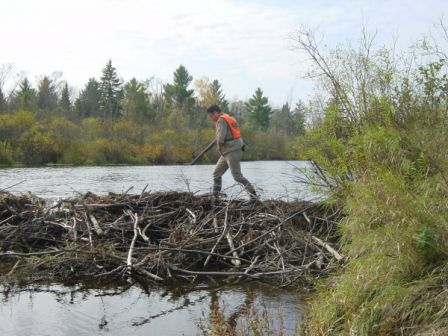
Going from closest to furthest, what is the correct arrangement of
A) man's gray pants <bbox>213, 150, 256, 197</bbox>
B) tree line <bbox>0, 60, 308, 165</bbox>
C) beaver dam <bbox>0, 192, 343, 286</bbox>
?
beaver dam <bbox>0, 192, 343, 286</bbox>
man's gray pants <bbox>213, 150, 256, 197</bbox>
tree line <bbox>0, 60, 308, 165</bbox>

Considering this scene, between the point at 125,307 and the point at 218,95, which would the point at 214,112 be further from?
the point at 218,95

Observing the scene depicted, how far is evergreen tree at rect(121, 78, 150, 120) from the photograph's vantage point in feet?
221

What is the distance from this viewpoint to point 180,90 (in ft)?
260

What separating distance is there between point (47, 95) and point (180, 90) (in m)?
17.8

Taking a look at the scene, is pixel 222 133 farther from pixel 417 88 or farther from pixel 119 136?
pixel 119 136

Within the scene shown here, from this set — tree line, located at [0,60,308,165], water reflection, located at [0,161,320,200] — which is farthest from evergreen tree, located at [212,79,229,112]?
water reflection, located at [0,161,320,200]

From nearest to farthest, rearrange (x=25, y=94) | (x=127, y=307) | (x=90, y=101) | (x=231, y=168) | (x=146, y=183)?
(x=127, y=307) → (x=231, y=168) → (x=146, y=183) → (x=25, y=94) → (x=90, y=101)

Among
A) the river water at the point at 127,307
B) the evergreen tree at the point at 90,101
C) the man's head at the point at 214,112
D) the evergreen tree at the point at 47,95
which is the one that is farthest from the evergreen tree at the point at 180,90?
the river water at the point at 127,307

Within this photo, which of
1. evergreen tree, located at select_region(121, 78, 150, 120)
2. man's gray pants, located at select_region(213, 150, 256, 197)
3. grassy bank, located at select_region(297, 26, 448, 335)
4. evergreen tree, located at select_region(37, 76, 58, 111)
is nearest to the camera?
grassy bank, located at select_region(297, 26, 448, 335)

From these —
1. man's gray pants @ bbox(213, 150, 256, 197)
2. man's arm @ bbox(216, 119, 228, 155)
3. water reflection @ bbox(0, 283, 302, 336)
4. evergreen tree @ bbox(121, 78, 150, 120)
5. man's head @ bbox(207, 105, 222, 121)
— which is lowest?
water reflection @ bbox(0, 283, 302, 336)

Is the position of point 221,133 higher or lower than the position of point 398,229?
higher

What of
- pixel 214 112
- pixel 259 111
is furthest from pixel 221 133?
pixel 259 111

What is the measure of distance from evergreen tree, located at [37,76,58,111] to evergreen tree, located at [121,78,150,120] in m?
8.82

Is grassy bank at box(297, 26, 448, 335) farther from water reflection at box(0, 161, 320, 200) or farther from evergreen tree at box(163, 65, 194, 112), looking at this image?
evergreen tree at box(163, 65, 194, 112)
